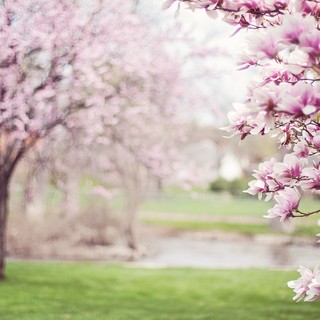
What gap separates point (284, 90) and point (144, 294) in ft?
25.5

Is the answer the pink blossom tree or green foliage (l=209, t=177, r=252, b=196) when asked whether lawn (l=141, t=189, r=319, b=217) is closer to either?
green foliage (l=209, t=177, r=252, b=196)

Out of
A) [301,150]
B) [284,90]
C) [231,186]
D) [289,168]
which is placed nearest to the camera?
[284,90]

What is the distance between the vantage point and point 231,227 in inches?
1045

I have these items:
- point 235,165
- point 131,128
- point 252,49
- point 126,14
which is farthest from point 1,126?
point 235,165

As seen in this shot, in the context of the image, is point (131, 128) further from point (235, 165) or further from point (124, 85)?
point (235, 165)

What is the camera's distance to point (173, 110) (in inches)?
479

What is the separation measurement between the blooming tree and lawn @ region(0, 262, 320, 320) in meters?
4.60

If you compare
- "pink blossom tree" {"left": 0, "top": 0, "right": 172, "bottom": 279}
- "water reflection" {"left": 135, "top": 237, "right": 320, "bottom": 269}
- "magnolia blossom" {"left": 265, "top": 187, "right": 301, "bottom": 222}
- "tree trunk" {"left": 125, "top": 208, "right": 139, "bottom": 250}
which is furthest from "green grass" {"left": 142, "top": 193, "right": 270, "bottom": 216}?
"magnolia blossom" {"left": 265, "top": 187, "right": 301, "bottom": 222}

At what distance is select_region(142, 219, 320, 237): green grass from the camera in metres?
25.3

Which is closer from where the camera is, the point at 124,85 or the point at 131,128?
the point at 124,85

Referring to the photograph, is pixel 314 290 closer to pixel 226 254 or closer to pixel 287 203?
pixel 287 203

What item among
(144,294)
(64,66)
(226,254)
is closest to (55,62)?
(64,66)

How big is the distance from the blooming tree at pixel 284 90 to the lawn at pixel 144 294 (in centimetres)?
460

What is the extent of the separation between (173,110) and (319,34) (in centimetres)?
948
